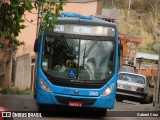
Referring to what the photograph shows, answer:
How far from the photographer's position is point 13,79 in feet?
104

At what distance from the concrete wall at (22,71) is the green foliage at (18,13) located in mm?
21113

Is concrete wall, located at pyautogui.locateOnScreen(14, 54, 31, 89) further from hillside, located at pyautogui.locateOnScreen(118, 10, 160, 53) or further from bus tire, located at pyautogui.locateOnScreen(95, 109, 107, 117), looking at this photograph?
hillside, located at pyautogui.locateOnScreen(118, 10, 160, 53)

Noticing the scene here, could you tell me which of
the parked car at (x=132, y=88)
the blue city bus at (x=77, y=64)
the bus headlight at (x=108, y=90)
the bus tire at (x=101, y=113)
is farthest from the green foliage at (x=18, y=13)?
the parked car at (x=132, y=88)

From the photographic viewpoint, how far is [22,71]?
105 feet

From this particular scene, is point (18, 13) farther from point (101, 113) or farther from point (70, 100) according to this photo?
point (101, 113)

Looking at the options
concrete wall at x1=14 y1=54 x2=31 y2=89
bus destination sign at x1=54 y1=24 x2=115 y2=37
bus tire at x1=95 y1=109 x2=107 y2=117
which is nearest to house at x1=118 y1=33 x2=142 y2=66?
concrete wall at x1=14 y1=54 x2=31 y2=89

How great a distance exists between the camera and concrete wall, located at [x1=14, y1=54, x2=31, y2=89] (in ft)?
104

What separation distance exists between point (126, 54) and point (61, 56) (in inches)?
1676

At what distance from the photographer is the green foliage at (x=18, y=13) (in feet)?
32.8

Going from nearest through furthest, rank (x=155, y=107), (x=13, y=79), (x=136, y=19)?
(x=155, y=107)
(x=13, y=79)
(x=136, y=19)

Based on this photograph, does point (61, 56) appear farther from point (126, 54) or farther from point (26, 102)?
point (126, 54)

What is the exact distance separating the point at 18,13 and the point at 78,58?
576 cm

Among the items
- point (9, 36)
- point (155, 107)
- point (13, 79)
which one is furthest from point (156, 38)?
point (9, 36)

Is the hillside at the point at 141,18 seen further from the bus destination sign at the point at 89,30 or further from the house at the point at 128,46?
the bus destination sign at the point at 89,30
